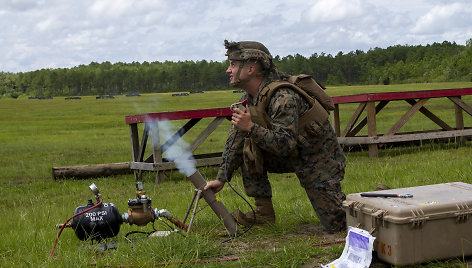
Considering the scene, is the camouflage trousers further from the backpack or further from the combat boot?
the backpack

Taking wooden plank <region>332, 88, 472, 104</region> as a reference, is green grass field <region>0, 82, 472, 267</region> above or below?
below

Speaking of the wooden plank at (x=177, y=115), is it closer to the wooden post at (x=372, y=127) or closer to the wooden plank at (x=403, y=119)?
the wooden post at (x=372, y=127)

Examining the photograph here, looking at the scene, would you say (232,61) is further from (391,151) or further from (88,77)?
(88,77)

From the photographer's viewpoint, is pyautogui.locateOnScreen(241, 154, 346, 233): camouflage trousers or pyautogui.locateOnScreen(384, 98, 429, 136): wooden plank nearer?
pyautogui.locateOnScreen(241, 154, 346, 233): camouflage trousers

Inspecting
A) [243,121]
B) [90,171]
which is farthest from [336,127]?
[243,121]

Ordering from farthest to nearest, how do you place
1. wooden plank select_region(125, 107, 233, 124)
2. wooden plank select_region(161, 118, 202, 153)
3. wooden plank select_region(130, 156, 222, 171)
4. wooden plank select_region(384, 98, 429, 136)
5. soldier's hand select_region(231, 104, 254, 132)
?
1. wooden plank select_region(384, 98, 429, 136)
2. wooden plank select_region(161, 118, 202, 153)
3. wooden plank select_region(130, 156, 222, 171)
4. wooden plank select_region(125, 107, 233, 124)
5. soldier's hand select_region(231, 104, 254, 132)

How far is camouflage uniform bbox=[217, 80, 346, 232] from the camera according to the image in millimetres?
4875

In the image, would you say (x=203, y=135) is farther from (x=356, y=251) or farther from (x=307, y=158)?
(x=356, y=251)

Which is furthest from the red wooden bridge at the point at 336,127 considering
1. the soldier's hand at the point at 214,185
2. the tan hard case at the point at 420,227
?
the tan hard case at the point at 420,227

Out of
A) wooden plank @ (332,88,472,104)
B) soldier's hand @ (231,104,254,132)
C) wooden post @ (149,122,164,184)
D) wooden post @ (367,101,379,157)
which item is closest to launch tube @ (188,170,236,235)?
soldier's hand @ (231,104,254,132)

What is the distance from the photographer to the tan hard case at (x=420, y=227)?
3959 mm

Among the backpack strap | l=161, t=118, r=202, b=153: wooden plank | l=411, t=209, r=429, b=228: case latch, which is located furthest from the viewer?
l=161, t=118, r=202, b=153: wooden plank

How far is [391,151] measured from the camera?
1334 cm

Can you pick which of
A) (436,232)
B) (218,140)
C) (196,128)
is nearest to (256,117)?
(436,232)
